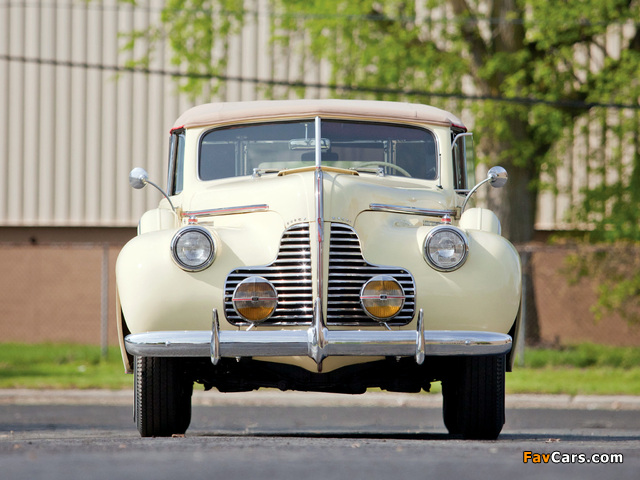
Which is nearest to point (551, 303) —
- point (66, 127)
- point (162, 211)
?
point (66, 127)

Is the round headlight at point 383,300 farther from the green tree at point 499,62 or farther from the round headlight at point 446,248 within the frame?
the green tree at point 499,62

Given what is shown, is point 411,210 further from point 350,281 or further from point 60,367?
point 60,367

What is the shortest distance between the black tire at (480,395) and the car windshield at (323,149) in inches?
58.3

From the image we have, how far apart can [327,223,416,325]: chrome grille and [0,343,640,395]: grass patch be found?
19.9 feet

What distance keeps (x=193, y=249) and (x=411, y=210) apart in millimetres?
1464

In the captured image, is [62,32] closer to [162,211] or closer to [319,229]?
[162,211]

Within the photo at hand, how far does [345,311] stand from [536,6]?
10.8 m

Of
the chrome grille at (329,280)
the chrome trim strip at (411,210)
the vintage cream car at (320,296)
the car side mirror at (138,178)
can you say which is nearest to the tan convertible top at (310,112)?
the vintage cream car at (320,296)

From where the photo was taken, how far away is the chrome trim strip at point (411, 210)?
20.7 feet

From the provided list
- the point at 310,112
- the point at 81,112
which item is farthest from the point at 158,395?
the point at 81,112

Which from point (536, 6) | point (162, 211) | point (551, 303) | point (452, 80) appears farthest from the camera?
point (551, 303)

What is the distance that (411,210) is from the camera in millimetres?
6551

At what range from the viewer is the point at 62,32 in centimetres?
2036

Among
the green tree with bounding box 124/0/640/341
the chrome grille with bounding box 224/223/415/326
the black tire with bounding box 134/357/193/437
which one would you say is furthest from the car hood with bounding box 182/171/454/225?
the green tree with bounding box 124/0/640/341
